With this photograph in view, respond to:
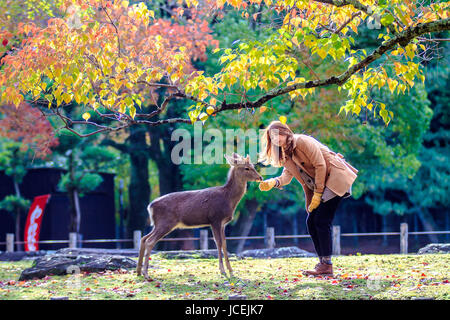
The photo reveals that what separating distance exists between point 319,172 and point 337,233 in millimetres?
7509

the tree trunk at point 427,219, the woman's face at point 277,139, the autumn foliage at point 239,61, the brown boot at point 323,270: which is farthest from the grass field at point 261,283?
the tree trunk at point 427,219

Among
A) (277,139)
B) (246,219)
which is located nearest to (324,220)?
(277,139)

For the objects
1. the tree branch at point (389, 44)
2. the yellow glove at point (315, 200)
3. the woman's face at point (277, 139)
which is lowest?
the yellow glove at point (315, 200)

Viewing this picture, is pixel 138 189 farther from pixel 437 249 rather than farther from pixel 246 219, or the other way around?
pixel 437 249

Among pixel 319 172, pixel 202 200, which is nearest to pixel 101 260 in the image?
pixel 202 200

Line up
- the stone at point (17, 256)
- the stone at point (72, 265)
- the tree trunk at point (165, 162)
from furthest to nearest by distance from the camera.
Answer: the tree trunk at point (165, 162) → the stone at point (17, 256) → the stone at point (72, 265)

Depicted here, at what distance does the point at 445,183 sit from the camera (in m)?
22.5

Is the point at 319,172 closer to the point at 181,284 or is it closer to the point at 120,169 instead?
the point at 181,284

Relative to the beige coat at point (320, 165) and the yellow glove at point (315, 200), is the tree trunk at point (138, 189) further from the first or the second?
the yellow glove at point (315, 200)

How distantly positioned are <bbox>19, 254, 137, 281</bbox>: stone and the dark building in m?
13.9

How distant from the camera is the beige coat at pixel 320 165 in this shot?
7.20m

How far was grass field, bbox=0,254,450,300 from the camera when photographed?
6.55m

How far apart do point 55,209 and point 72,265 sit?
14771 mm

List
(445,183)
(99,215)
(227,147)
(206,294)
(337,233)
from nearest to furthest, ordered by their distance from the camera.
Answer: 1. (206,294)
2. (337,233)
3. (227,147)
4. (445,183)
5. (99,215)
